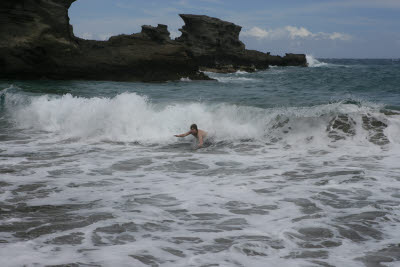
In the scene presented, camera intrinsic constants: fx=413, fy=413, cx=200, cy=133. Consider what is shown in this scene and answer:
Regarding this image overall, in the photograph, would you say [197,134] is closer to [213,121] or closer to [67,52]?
[213,121]

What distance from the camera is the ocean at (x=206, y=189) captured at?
374 cm

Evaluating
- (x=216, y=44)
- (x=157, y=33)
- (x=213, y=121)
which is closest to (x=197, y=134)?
(x=213, y=121)

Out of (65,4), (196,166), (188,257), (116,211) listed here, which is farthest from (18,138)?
(65,4)

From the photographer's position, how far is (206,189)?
19.0ft

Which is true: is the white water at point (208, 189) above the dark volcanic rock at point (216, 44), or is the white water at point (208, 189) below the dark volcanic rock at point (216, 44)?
below

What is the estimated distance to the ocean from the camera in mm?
3738

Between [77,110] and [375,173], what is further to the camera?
[77,110]

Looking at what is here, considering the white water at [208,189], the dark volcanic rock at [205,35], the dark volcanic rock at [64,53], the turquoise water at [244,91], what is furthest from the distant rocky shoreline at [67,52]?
the dark volcanic rock at [205,35]

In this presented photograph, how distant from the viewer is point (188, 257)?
11.9 feet

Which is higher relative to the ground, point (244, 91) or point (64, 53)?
point (64, 53)

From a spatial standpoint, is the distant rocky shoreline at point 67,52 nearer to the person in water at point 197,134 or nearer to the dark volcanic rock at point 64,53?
the dark volcanic rock at point 64,53

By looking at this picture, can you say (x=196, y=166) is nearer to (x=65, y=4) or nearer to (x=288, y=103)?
(x=288, y=103)

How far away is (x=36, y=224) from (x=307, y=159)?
202 inches

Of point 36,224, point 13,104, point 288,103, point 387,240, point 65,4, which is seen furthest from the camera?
point 65,4
